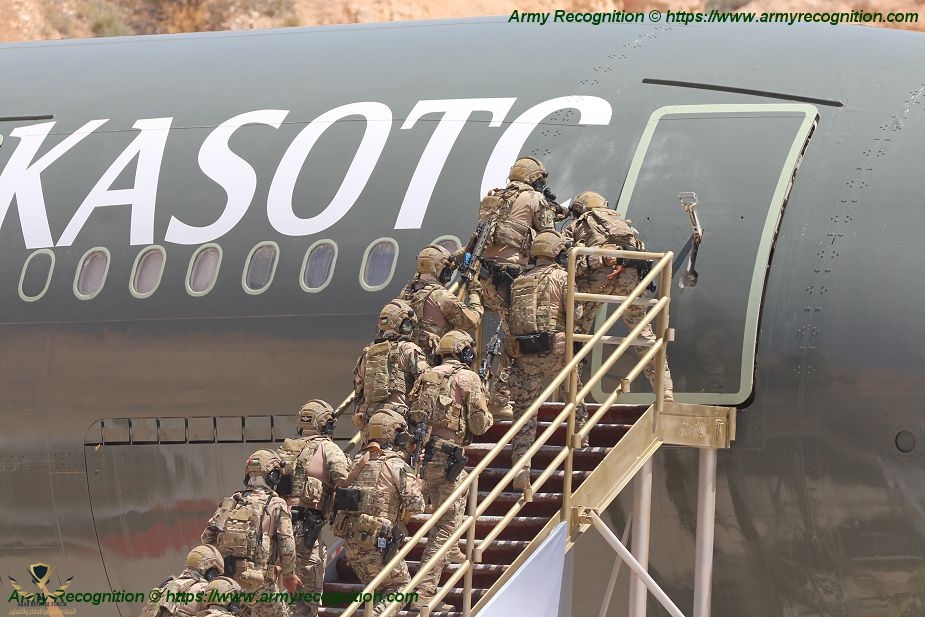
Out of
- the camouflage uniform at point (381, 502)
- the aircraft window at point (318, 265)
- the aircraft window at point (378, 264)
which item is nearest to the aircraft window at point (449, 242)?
the aircraft window at point (378, 264)

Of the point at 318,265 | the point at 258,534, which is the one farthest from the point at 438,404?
the point at 318,265

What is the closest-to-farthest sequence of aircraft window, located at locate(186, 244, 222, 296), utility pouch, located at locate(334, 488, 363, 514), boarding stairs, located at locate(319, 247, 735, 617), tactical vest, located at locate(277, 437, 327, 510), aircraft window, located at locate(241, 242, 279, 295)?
boarding stairs, located at locate(319, 247, 735, 617), utility pouch, located at locate(334, 488, 363, 514), tactical vest, located at locate(277, 437, 327, 510), aircraft window, located at locate(241, 242, 279, 295), aircraft window, located at locate(186, 244, 222, 296)

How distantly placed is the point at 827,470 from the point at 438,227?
444 cm

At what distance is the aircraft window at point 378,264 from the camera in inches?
604

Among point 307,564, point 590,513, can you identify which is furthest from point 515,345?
point 307,564

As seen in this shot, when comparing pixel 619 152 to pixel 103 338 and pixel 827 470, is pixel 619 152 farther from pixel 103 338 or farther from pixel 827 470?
pixel 103 338

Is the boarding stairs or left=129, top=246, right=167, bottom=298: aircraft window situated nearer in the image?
the boarding stairs

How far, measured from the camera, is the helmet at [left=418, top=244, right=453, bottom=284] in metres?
14.4

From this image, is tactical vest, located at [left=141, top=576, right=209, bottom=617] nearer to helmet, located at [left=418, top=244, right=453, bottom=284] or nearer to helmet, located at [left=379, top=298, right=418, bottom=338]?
helmet, located at [left=379, top=298, right=418, bottom=338]

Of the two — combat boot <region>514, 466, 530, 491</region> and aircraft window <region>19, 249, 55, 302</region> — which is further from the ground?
aircraft window <region>19, 249, 55, 302</region>

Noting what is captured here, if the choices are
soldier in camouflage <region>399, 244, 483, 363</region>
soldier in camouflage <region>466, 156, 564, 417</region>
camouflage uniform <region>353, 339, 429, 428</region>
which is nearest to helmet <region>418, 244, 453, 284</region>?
soldier in camouflage <region>399, 244, 483, 363</region>

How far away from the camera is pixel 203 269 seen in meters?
16.2

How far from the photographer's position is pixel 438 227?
1530 centimetres

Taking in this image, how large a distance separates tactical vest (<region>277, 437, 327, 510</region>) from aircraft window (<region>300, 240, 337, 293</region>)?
233 centimetres
